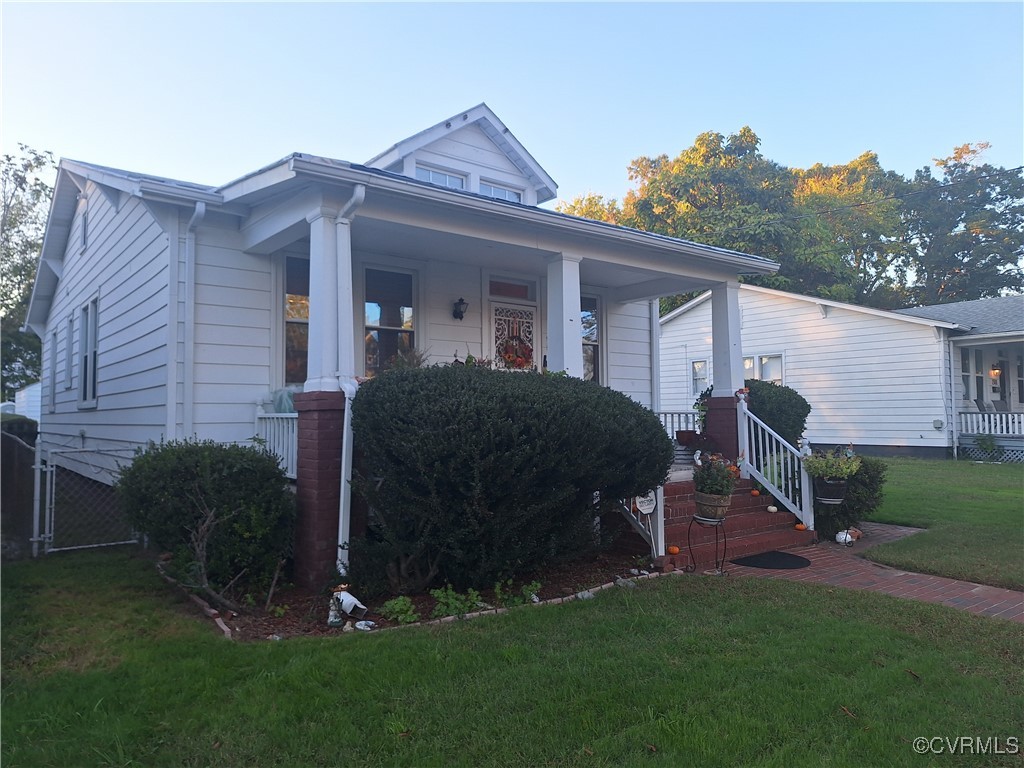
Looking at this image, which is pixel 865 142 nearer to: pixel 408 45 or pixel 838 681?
pixel 408 45

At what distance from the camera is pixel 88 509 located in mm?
8406

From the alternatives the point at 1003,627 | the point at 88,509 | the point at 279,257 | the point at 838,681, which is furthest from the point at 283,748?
the point at 88,509

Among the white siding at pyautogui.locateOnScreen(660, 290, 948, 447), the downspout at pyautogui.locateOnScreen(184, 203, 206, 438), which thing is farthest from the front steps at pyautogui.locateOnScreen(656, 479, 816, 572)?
the white siding at pyautogui.locateOnScreen(660, 290, 948, 447)

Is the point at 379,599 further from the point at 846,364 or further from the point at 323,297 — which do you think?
the point at 846,364

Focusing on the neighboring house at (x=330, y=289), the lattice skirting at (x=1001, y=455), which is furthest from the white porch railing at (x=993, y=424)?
the neighboring house at (x=330, y=289)

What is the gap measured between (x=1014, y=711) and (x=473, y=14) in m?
11.0

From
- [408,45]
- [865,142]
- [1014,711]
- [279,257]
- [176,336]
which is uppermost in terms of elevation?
[865,142]

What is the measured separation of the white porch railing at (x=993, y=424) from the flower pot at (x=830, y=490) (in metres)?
12.3

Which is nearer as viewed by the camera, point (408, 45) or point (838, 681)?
point (838, 681)

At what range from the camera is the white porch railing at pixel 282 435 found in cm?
642

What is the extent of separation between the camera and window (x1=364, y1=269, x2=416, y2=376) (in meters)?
8.34

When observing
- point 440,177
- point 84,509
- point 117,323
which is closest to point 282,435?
point 84,509

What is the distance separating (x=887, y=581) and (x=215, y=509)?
5760 mm

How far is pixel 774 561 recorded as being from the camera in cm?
691
